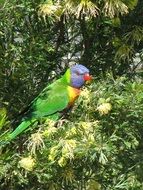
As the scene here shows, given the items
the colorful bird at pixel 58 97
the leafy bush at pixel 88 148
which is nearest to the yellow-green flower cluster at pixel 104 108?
the leafy bush at pixel 88 148

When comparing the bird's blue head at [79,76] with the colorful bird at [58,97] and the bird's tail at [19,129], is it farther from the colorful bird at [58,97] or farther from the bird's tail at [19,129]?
the bird's tail at [19,129]

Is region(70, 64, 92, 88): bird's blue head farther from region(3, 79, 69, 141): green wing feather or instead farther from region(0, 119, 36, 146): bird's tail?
region(0, 119, 36, 146): bird's tail

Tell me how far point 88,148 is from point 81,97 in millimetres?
302

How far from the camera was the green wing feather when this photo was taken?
1.87m

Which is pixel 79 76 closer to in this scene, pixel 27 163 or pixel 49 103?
pixel 49 103

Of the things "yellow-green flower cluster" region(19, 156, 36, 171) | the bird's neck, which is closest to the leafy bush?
"yellow-green flower cluster" region(19, 156, 36, 171)

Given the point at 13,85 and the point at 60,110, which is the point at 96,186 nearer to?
the point at 60,110

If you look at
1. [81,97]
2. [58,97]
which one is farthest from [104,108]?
[58,97]

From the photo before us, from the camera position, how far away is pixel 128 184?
1.88 meters

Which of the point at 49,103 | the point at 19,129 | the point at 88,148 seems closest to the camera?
the point at 88,148

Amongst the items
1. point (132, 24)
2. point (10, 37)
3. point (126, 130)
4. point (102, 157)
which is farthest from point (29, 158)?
point (132, 24)

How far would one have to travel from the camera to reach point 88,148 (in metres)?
1.61

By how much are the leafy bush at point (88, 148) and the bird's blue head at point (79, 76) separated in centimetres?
5

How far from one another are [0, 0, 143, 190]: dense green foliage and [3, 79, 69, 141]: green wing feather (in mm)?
49
